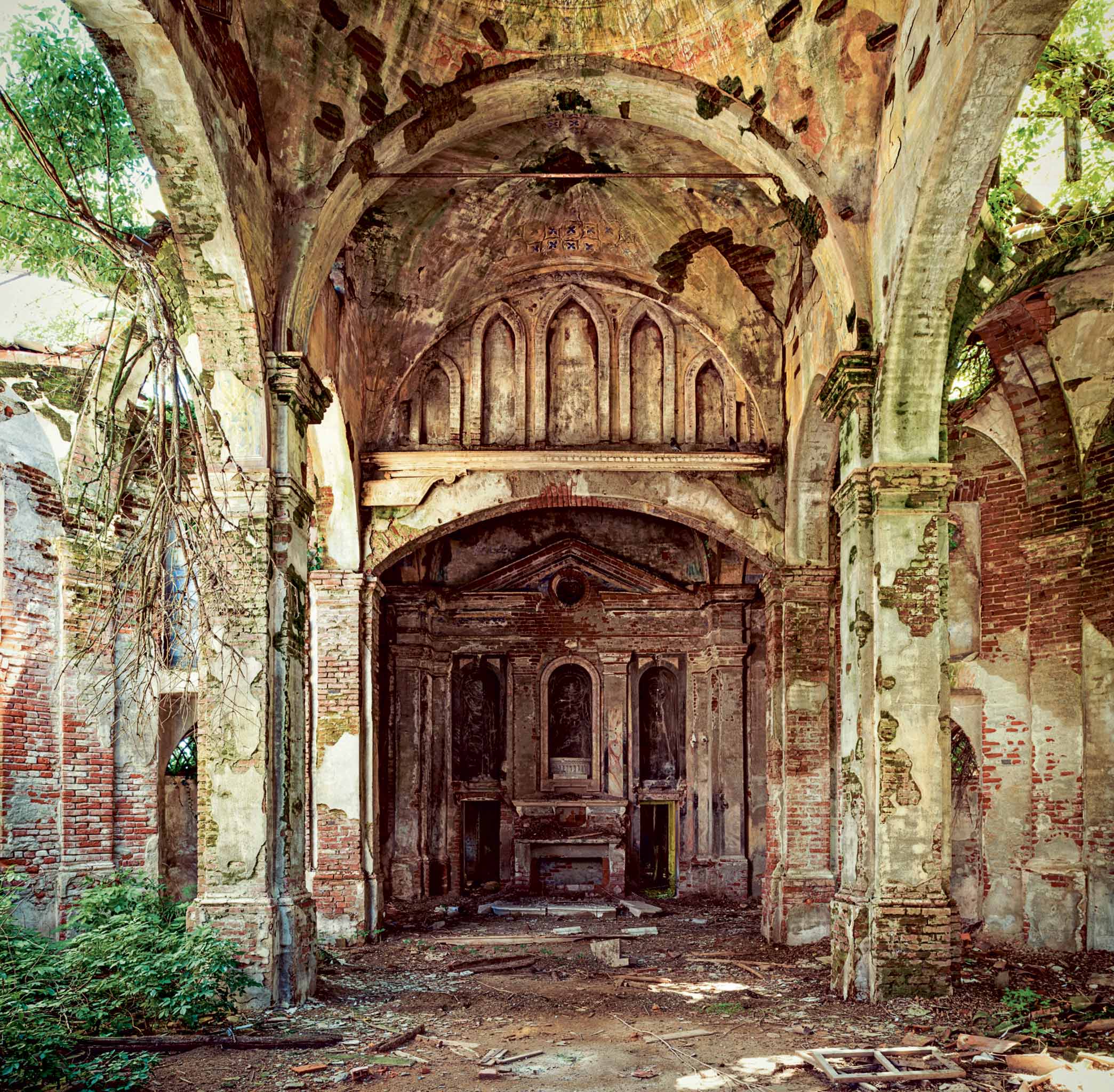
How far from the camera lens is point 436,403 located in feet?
46.1

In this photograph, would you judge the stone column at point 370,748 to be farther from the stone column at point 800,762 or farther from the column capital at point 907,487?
the column capital at point 907,487

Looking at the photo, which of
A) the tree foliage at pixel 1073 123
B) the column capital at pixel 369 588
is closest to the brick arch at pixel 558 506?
the column capital at pixel 369 588

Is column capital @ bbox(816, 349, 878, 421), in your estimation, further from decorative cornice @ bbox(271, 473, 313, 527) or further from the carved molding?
decorative cornice @ bbox(271, 473, 313, 527)

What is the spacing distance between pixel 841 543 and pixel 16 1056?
277 inches

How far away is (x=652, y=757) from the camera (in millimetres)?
18328

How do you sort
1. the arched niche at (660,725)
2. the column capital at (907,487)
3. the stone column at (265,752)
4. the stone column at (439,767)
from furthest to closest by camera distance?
1. the arched niche at (660,725)
2. the stone column at (439,767)
3. the column capital at (907,487)
4. the stone column at (265,752)

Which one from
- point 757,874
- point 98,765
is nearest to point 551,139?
point 98,765

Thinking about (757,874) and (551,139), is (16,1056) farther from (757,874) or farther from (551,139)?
(757,874)

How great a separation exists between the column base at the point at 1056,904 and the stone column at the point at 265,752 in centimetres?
758

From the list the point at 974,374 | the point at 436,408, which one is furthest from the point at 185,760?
the point at 974,374

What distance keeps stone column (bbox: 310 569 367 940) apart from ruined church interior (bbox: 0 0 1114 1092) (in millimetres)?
51

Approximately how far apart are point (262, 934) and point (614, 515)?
1084cm

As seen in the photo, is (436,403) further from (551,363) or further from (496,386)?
(551,363)

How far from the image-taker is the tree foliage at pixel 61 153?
939 cm
